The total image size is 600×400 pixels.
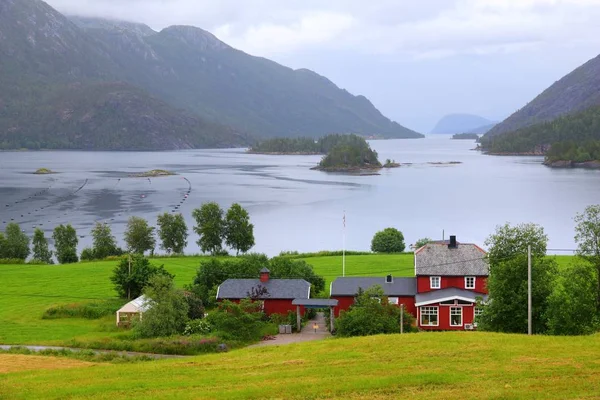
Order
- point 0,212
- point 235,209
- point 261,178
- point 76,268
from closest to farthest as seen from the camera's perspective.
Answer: point 76,268 → point 235,209 → point 0,212 → point 261,178

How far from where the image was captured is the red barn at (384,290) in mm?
32778

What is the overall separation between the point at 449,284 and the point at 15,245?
136ft

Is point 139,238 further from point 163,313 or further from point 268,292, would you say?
point 163,313

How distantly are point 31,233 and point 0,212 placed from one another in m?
20.9

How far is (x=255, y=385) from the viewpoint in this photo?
1645cm

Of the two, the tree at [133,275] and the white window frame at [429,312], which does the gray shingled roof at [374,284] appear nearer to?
the white window frame at [429,312]

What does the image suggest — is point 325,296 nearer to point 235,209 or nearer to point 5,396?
point 5,396

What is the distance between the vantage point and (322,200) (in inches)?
4166

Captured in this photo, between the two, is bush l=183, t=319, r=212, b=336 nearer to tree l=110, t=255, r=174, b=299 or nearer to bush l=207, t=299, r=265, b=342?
bush l=207, t=299, r=265, b=342

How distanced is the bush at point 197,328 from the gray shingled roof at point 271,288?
13.0 feet

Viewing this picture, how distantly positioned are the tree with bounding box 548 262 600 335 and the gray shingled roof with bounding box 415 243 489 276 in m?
8.95

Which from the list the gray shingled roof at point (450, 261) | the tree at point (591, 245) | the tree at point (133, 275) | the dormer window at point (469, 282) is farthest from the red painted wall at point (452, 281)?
the tree at point (133, 275)

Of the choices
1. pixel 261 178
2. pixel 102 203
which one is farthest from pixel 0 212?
pixel 261 178

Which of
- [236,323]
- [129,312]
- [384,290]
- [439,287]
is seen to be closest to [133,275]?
[129,312]
